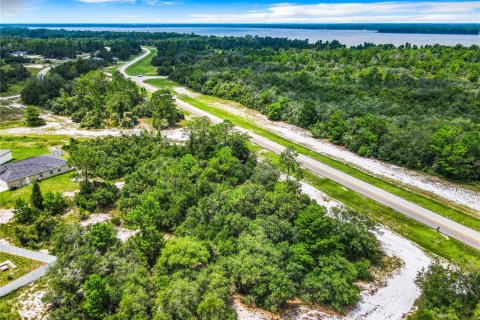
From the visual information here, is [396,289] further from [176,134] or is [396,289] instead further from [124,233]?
[176,134]

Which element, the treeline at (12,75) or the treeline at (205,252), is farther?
the treeline at (12,75)

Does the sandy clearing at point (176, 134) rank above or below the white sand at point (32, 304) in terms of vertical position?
above

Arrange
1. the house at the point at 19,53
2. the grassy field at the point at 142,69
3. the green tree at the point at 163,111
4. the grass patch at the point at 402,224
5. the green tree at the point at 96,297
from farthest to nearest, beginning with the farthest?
the house at the point at 19,53
the grassy field at the point at 142,69
the green tree at the point at 163,111
the grass patch at the point at 402,224
the green tree at the point at 96,297

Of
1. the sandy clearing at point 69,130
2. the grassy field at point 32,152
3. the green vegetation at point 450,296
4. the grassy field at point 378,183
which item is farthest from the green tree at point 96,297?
the sandy clearing at point 69,130

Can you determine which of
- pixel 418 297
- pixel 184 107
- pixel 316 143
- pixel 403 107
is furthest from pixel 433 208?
pixel 184 107

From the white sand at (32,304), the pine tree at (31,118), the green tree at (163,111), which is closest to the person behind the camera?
the white sand at (32,304)

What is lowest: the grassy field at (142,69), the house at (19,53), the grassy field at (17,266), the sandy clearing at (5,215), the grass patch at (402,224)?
the grassy field at (17,266)

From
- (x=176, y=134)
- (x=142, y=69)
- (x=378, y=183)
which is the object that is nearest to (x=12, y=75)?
(x=142, y=69)

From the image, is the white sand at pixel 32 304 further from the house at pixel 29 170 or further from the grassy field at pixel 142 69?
the grassy field at pixel 142 69

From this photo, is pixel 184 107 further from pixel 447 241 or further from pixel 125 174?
pixel 447 241
